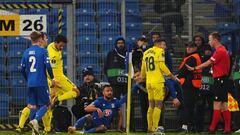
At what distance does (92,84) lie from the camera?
17.7 metres

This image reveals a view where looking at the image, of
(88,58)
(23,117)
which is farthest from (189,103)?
(23,117)

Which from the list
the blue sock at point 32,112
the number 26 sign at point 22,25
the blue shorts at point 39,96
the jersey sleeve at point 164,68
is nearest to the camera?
the blue shorts at point 39,96

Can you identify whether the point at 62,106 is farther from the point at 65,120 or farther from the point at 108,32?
the point at 108,32

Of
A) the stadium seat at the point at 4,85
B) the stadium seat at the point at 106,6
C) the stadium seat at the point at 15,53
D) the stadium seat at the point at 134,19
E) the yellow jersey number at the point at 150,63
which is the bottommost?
the stadium seat at the point at 4,85

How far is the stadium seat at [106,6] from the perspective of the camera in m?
18.8

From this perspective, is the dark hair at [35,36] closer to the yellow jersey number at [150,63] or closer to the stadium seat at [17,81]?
the yellow jersey number at [150,63]

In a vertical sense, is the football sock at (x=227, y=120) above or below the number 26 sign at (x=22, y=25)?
below

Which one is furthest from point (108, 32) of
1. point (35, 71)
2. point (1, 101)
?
point (35, 71)

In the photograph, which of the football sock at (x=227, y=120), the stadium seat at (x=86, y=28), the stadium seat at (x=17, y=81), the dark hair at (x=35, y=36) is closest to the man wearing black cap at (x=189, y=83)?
the football sock at (x=227, y=120)

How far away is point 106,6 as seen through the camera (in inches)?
743

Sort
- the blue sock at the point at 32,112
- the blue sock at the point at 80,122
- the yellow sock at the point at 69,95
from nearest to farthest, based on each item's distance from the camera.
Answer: the blue sock at the point at 32,112 → the blue sock at the point at 80,122 → the yellow sock at the point at 69,95

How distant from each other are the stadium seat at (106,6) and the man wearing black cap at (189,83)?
8.51 ft

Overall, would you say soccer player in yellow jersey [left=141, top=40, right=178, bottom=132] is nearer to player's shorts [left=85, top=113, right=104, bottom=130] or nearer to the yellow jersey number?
the yellow jersey number

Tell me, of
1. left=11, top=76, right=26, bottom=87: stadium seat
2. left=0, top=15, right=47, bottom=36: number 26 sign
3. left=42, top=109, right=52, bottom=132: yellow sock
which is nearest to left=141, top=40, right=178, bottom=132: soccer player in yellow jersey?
left=42, top=109, right=52, bottom=132: yellow sock
